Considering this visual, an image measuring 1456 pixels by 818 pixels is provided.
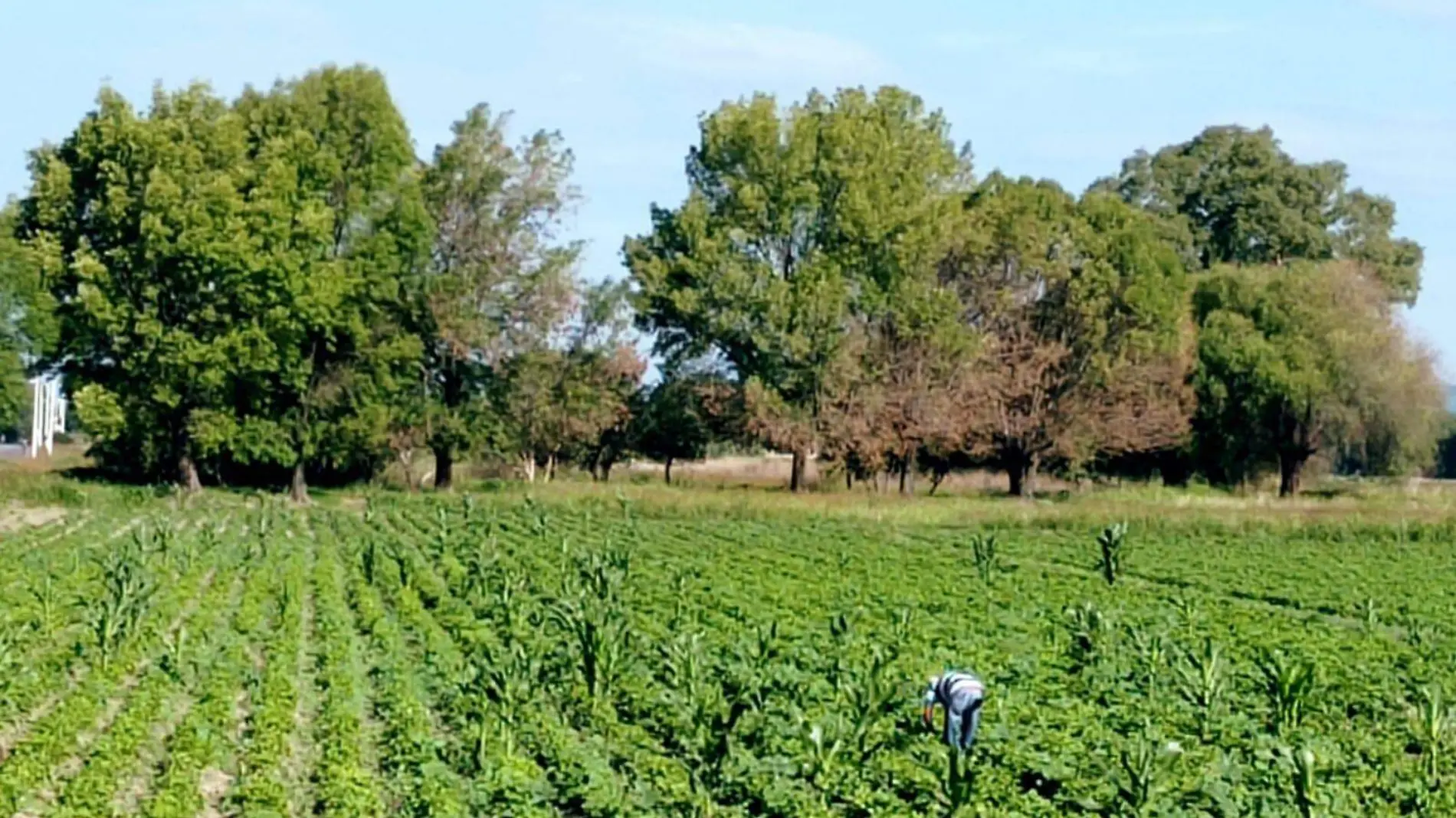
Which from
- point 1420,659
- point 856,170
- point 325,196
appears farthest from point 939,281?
point 1420,659

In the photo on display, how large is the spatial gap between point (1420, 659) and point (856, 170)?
38.7 m

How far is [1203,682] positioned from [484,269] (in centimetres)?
4210

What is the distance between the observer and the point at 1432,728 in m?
12.6

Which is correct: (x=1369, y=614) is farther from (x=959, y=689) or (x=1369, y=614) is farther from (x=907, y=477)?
(x=907, y=477)

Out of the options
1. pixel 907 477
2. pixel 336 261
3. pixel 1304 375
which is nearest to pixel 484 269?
pixel 336 261

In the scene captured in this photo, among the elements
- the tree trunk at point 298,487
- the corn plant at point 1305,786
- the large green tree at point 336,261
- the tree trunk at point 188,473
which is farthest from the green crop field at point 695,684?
the tree trunk at point 188,473

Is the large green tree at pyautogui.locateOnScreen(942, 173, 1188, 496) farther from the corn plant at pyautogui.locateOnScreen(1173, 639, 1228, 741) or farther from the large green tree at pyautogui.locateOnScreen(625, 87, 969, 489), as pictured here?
the corn plant at pyautogui.locateOnScreen(1173, 639, 1228, 741)

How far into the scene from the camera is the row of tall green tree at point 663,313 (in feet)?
165

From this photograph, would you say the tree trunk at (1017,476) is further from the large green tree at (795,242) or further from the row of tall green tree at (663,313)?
the large green tree at (795,242)

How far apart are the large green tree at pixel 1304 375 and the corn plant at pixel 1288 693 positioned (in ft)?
156

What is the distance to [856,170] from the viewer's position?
55031 mm

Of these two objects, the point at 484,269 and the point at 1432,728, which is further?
the point at 484,269

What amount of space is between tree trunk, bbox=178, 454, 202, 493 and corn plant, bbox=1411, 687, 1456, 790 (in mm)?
43133

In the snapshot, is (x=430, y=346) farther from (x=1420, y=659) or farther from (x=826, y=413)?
(x=1420, y=659)
